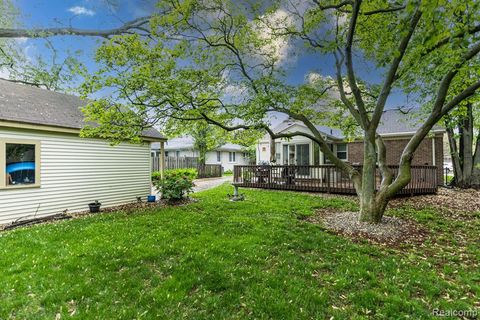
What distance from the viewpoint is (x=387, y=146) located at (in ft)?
54.1

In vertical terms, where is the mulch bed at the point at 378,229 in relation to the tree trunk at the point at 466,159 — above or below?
below

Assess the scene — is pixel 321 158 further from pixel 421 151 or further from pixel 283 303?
pixel 283 303

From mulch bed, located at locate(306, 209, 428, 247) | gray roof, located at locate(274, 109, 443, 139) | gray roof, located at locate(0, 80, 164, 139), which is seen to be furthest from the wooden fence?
mulch bed, located at locate(306, 209, 428, 247)

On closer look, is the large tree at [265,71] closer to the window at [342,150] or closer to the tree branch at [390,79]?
the tree branch at [390,79]

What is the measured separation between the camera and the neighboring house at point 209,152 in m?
28.4

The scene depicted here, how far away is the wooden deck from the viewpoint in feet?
37.0

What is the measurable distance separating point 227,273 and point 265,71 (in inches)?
295

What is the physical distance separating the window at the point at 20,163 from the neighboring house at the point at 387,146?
469 inches

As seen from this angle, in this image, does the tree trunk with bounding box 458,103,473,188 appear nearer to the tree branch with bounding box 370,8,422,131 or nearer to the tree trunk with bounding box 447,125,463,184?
the tree trunk with bounding box 447,125,463,184

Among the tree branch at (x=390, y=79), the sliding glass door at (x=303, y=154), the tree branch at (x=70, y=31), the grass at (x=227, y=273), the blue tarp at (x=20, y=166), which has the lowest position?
the grass at (x=227, y=273)

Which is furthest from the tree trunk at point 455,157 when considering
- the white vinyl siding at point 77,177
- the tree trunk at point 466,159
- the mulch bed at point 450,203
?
the white vinyl siding at point 77,177

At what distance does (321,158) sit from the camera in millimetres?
16625

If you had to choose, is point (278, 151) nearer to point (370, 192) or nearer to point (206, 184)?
point (206, 184)

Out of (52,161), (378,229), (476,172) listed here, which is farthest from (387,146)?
(52,161)
